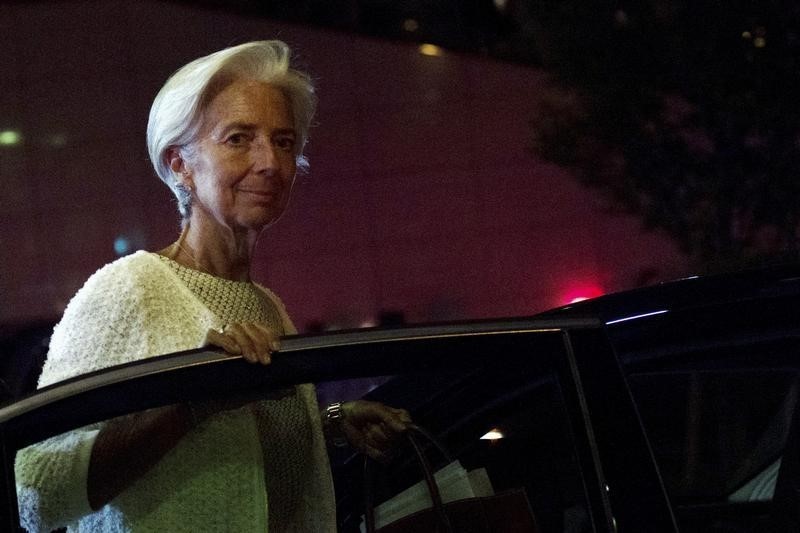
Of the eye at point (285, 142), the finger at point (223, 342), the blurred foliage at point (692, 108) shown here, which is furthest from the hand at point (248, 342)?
the blurred foliage at point (692, 108)

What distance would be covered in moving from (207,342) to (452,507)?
15.5 inches

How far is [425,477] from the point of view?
5.62ft

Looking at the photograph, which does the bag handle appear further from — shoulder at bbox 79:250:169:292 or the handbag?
shoulder at bbox 79:250:169:292

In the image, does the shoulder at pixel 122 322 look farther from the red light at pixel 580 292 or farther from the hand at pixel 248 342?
the red light at pixel 580 292

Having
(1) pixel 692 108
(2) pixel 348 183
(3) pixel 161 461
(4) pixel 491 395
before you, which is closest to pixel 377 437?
(4) pixel 491 395

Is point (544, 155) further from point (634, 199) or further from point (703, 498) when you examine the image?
point (703, 498)

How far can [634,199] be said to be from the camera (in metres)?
12.2

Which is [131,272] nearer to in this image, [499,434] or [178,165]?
[178,165]

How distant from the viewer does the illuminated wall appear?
15133 millimetres

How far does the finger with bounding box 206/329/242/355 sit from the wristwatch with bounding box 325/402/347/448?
42 centimetres

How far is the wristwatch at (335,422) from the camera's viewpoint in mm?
1950

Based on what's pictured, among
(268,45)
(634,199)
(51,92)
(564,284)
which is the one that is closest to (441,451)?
(268,45)

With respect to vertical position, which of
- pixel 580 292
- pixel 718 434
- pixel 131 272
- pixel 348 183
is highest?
pixel 348 183

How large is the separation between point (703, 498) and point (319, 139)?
13.4 m
